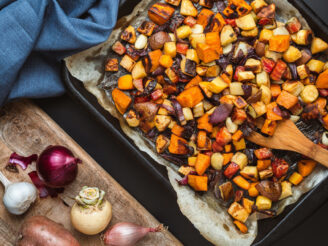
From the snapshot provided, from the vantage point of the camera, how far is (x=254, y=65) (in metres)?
1.87

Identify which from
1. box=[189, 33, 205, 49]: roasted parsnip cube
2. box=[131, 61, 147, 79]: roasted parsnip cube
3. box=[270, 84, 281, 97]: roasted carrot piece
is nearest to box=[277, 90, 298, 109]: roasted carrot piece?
box=[270, 84, 281, 97]: roasted carrot piece

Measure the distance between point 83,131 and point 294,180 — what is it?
119 centimetres

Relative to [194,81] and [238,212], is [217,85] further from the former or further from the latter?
[238,212]

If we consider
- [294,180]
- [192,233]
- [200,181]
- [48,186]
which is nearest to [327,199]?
[294,180]

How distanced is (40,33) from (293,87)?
131cm

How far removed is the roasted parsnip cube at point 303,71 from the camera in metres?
1.89

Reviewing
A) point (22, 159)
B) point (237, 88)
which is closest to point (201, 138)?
point (237, 88)

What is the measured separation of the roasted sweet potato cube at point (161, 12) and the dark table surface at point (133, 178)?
0.65 metres

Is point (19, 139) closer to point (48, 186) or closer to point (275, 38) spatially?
point (48, 186)

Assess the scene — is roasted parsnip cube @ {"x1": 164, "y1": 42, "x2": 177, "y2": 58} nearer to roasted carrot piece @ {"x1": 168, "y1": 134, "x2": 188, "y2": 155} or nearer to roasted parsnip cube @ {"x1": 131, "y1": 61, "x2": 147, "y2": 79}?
roasted parsnip cube @ {"x1": 131, "y1": 61, "x2": 147, "y2": 79}

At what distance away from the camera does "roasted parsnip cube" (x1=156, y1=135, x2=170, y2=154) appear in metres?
1.95

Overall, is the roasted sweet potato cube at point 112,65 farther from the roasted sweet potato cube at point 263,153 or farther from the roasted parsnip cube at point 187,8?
the roasted sweet potato cube at point 263,153

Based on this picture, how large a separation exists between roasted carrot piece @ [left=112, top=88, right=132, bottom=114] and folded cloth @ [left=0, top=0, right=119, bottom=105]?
0.29 m

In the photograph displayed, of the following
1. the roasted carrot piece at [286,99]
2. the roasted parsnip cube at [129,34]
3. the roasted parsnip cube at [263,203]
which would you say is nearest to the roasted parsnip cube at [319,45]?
the roasted carrot piece at [286,99]
